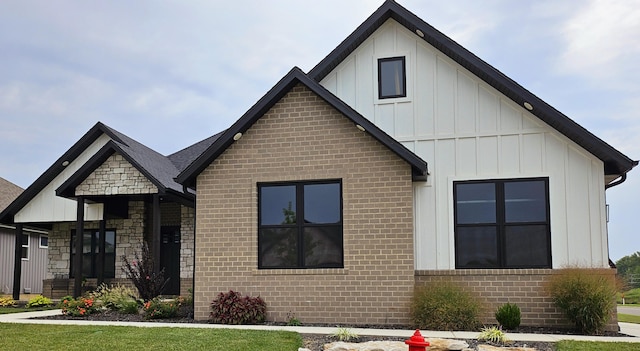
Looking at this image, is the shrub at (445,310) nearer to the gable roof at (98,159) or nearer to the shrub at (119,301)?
the shrub at (119,301)

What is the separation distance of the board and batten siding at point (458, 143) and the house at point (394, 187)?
29 mm

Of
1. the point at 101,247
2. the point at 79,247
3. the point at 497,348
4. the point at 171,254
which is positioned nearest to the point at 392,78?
the point at 497,348

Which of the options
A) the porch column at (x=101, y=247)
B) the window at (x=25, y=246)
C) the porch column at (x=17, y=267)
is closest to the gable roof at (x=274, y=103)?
the porch column at (x=101, y=247)

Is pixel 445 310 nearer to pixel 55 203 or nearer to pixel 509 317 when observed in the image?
pixel 509 317

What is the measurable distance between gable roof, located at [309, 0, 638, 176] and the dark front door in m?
9.42

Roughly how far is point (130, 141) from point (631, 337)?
15810 mm

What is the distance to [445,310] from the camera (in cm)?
1218

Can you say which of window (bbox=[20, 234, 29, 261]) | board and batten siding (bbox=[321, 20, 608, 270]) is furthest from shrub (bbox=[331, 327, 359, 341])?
window (bbox=[20, 234, 29, 261])

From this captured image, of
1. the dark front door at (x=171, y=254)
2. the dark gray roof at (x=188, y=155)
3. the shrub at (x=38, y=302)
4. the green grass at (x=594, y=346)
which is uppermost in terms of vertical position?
the dark gray roof at (x=188, y=155)

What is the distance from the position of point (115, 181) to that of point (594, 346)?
13828 mm

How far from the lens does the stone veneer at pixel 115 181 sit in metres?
18.8

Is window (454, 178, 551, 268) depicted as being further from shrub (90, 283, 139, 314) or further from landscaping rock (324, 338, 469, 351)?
shrub (90, 283, 139, 314)

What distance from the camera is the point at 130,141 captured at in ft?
69.7

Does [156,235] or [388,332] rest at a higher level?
[156,235]
